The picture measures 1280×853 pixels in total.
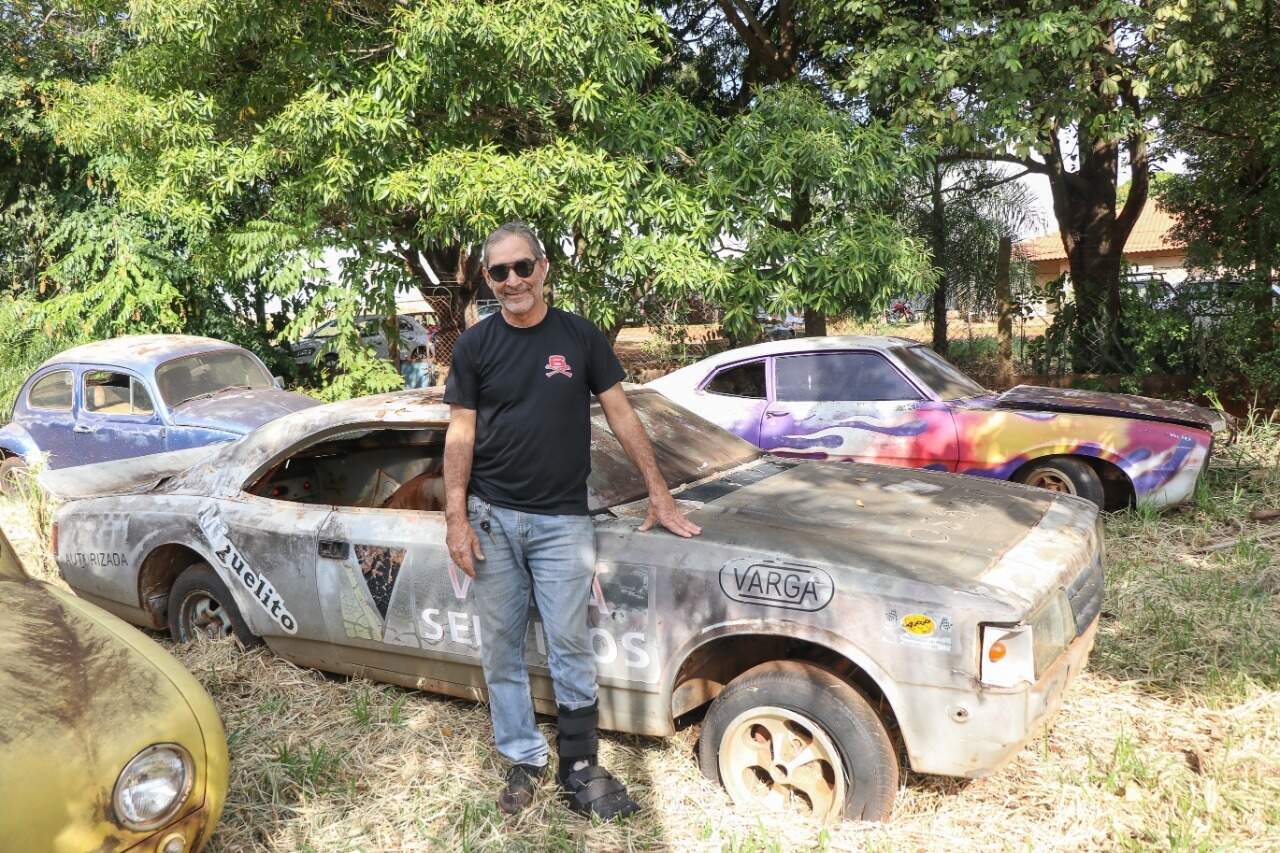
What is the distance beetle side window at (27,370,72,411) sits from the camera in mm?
8742

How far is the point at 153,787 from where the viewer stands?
2.51m

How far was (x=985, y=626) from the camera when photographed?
282 centimetres

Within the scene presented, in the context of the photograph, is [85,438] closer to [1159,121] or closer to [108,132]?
[108,132]

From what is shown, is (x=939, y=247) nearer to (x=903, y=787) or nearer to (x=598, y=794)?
(x=903, y=787)

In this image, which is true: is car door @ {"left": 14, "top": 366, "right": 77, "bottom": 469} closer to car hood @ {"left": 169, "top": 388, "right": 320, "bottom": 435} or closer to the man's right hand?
car hood @ {"left": 169, "top": 388, "right": 320, "bottom": 435}

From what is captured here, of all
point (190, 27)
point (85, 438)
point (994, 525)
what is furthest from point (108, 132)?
point (994, 525)

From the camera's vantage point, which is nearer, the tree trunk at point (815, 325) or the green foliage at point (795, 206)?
the green foliage at point (795, 206)

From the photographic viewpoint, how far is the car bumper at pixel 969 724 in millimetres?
2816

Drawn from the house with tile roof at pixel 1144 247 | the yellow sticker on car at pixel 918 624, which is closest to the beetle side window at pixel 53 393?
the yellow sticker on car at pixel 918 624

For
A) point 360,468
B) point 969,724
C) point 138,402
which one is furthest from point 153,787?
point 138,402

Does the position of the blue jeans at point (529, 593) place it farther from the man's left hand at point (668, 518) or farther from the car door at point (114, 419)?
the car door at point (114, 419)

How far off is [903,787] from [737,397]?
13.5 feet

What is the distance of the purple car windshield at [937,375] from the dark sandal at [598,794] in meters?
4.15

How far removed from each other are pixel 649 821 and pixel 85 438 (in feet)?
23.8
